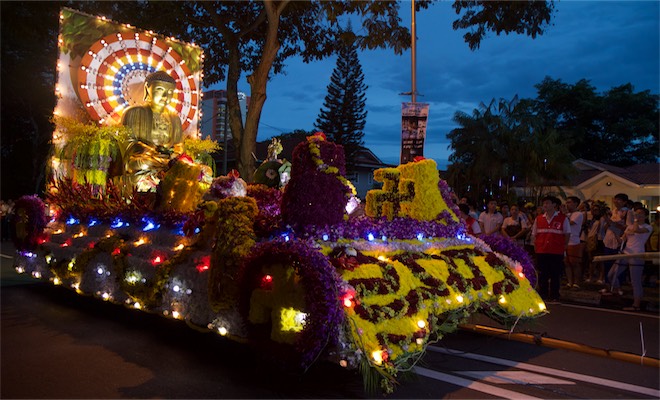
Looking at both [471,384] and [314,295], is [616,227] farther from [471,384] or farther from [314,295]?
[314,295]

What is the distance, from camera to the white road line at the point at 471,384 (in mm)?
4426

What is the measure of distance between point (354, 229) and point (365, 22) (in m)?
7.96

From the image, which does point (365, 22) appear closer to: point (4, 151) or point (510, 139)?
point (510, 139)

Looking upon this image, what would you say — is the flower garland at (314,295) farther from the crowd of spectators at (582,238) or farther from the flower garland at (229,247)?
the crowd of spectators at (582,238)

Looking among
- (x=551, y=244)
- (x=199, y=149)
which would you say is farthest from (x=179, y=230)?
(x=551, y=244)

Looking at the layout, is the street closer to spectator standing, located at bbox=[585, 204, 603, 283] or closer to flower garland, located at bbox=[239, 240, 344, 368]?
flower garland, located at bbox=[239, 240, 344, 368]

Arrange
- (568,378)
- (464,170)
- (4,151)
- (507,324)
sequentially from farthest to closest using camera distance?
(464,170) → (4,151) → (507,324) → (568,378)

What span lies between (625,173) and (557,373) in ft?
91.1

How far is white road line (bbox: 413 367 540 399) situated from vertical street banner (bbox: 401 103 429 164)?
463cm

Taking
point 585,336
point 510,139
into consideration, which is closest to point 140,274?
point 585,336

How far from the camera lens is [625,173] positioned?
1137 inches

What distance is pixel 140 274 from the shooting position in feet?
21.1

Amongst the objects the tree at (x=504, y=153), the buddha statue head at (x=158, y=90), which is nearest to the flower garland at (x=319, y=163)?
the buddha statue head at (x=158, y=90)

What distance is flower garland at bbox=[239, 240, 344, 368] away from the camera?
3.98 meters
